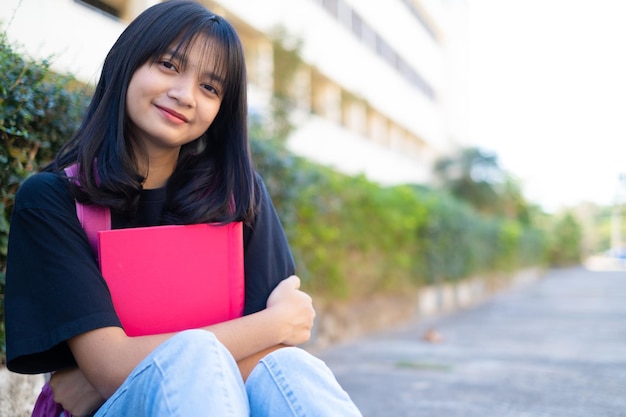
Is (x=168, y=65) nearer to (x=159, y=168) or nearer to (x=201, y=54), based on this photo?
(x=201, y=54)

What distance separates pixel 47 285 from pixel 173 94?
59 cm

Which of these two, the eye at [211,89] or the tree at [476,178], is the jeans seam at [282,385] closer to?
Answer: the eye at [211,89]

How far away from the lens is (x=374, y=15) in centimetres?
2000

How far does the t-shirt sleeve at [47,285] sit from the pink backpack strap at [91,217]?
1.6 inches

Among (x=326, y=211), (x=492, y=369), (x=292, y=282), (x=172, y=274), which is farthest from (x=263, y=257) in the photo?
(x=326, y=211)

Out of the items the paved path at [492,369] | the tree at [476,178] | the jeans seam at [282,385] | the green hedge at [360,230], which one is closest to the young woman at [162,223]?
the jeans seam at [282,385]

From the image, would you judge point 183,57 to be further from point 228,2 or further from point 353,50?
point 353,50

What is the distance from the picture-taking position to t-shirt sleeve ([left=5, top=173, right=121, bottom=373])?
1.34 metres

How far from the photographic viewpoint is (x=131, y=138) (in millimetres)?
1704

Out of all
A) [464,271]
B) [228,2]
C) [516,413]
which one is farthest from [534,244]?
[516,413]

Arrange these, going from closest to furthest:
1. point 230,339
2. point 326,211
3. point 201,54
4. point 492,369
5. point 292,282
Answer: point 230,339 < point 201,54 < point 292,282 < point 492,369 < point 326,211

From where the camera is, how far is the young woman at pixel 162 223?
4.39 ft

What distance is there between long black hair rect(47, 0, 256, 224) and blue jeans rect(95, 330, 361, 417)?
1.39 ft

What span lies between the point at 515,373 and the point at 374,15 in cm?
1752
